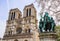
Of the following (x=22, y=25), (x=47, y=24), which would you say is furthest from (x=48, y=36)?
(x=22, y=25)

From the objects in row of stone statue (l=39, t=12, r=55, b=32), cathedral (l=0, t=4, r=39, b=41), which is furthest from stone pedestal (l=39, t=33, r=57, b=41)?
cathedral (l=0, t=4, r=39, b=41)

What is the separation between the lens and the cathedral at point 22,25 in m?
53.7

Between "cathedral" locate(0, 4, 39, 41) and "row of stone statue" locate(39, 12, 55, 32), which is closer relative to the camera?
"row of stone statue" locate(39, 12, 55, 32)

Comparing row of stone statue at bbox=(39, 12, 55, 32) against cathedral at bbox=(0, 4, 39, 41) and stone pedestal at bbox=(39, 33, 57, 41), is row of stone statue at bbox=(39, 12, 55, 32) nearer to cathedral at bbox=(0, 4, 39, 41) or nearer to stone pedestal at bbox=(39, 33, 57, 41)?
stone pedestal at bbox=(39, 33, 57, 41)

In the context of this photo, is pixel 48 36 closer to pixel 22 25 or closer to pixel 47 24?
pixel 47 24

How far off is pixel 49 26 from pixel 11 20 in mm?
43825

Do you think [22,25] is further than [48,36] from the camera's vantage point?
Yes

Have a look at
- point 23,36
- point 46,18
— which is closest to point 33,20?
point 23,36

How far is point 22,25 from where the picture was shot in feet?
191

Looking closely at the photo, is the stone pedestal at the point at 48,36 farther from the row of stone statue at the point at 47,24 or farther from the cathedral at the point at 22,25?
the cathedral at the point at 22,25

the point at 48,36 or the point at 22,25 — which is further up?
the point at 22,25

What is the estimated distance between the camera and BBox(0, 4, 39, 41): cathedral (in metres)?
53.7

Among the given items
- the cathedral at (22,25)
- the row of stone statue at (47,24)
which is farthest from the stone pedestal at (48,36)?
the cathedral at (22,25)

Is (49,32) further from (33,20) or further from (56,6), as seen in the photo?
(33,20)
